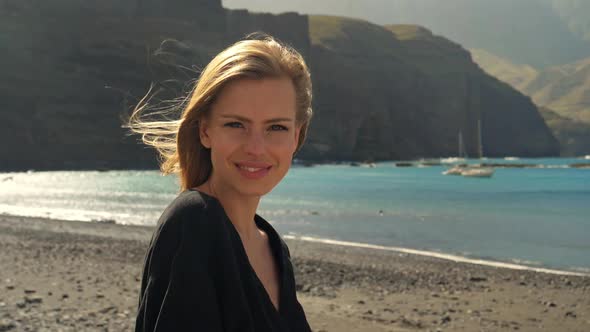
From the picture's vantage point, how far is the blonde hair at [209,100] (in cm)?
204

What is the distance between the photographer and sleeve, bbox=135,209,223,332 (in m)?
1.75

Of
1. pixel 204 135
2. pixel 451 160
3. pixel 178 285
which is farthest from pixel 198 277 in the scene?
pixel 451 160

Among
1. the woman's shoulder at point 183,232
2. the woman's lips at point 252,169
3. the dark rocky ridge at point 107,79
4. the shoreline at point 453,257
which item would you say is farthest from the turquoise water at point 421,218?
the dark rocky ridge at point 107,79

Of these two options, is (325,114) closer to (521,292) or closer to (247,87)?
(521,292)

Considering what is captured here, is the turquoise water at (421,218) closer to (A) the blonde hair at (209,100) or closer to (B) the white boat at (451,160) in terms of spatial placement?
(A) the blonde hair at (209,100)

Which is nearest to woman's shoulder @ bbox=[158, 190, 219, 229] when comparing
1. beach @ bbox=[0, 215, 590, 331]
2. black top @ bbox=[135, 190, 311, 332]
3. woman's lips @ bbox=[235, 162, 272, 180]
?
black top @ bbox=[135, 190, 311, 332]

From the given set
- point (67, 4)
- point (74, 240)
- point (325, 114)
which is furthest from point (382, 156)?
point (74, 240)

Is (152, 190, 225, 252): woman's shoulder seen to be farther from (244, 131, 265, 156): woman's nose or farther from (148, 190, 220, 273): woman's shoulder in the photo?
(244, 131, 265, 156): woman's nose

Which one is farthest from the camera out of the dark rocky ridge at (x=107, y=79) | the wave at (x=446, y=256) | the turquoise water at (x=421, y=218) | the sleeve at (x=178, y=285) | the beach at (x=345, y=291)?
the dark rocky ridge at (x=107, y=79)

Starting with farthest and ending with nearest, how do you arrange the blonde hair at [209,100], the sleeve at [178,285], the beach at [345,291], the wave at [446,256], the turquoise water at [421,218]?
the turquoise water at [421,218], the wave at [446,256], the beach at [345,291], the blonde hair at [209,100], the sleeve at [178,285]

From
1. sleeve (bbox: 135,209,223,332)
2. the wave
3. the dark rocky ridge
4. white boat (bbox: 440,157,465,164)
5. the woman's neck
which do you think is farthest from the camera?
white boat (bbox: 440,157,465,164)

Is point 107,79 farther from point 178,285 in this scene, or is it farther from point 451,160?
point 178,285

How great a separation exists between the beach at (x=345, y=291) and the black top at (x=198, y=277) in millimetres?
7666

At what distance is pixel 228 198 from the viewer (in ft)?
7.04
